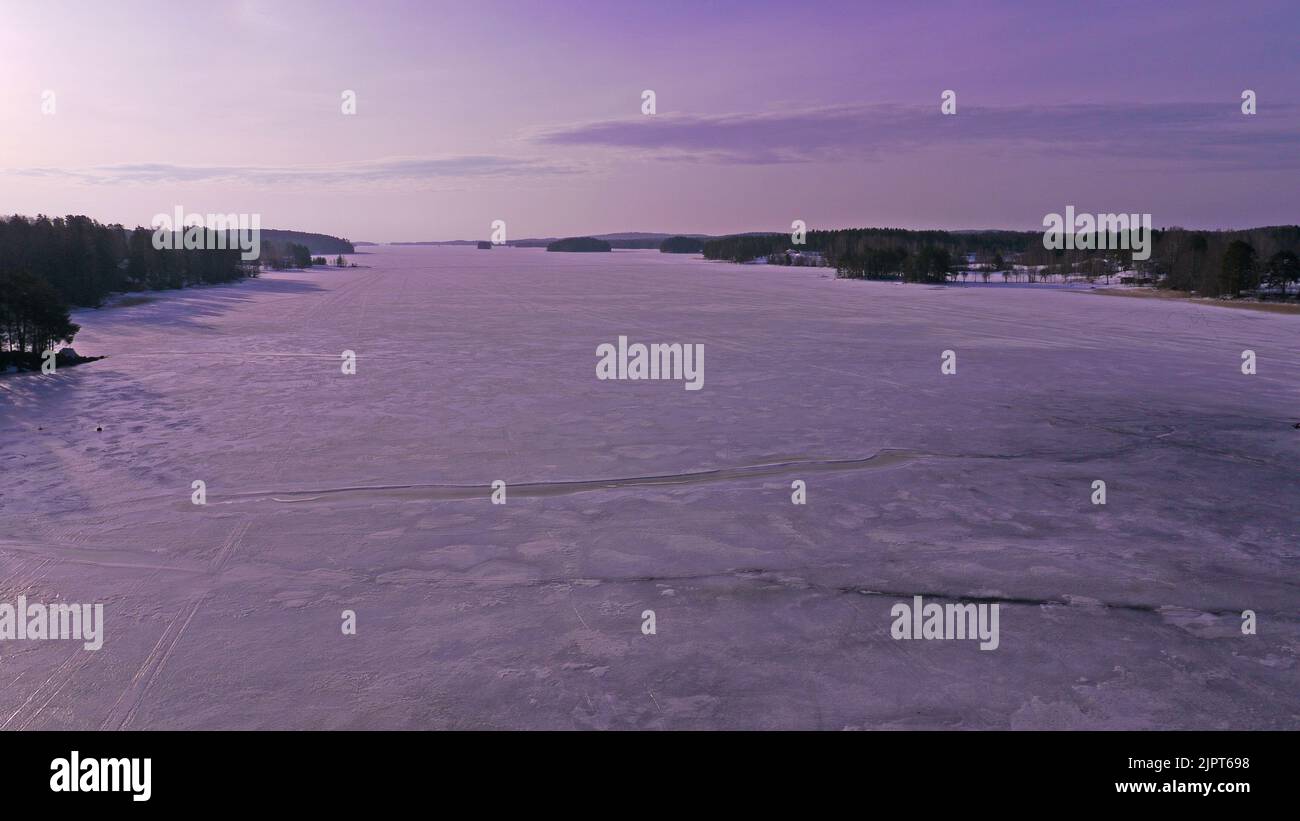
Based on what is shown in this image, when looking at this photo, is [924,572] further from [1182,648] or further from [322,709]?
[322,709]

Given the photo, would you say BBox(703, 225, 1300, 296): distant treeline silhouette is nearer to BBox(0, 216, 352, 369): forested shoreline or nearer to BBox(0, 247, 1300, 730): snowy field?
BBox(0, 247, 1300, 730): snowy field

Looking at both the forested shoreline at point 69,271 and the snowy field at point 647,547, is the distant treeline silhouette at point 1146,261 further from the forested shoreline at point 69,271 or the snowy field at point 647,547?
the forested shoreline at point 69,271

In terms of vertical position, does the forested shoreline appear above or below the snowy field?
above

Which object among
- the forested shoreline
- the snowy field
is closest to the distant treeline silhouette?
the snowy field

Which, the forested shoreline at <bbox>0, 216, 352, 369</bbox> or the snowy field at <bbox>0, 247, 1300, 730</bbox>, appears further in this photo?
the forested shoreline at <bbox>0, 216, 352, 369</bbox>

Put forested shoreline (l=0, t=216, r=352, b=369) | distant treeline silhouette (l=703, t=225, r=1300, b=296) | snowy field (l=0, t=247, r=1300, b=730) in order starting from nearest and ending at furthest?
snowy field (l=0, t=247, r=1300, b=730)
forested shoreline (l=0, t=216, r=352, b=369)
distant treeline silhouette (l=703, t=225, r=1300, b=296)

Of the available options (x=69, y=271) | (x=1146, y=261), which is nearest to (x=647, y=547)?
(x=69, y=271)
